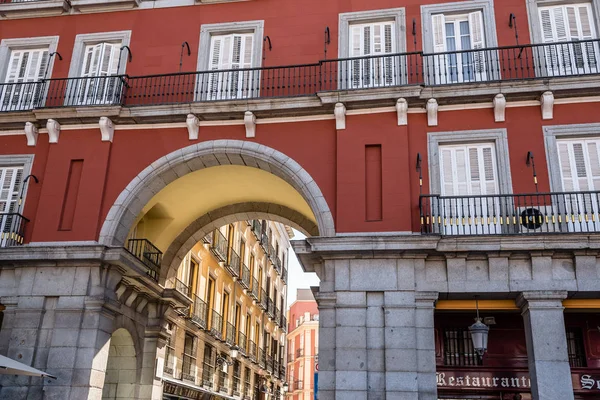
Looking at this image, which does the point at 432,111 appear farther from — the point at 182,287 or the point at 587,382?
the point at 182,287

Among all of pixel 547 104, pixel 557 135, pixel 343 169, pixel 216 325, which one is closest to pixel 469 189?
pixel 557 135

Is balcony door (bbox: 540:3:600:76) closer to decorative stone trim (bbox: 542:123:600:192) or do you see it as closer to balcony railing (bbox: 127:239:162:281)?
decorative stone trim (bbox: 542:123:600:192)

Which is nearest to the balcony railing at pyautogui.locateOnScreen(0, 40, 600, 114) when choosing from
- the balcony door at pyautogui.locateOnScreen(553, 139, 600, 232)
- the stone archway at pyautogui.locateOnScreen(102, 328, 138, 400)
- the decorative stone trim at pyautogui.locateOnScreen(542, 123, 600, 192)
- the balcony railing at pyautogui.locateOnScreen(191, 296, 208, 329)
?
the decorative stone trim at pyautogui.locateOnScreen(542, 123, 600, 192)

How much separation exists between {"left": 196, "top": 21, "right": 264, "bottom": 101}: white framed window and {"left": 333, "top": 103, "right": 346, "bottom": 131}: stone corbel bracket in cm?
221

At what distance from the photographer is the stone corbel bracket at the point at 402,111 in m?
13.8

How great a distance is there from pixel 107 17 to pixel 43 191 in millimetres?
5405

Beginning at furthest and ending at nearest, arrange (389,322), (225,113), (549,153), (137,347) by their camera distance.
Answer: (137,347), (225,113), (549,153), (389,322)

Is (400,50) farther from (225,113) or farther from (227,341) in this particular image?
(227,341)

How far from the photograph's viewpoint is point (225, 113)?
576 inches

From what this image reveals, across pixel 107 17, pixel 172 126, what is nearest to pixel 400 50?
pixel 172 126

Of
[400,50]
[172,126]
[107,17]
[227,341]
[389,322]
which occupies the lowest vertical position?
[389,322]

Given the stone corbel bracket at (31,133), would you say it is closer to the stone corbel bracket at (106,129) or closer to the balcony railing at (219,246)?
the stone corbel bracket at (106,129)

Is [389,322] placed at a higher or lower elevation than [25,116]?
lower

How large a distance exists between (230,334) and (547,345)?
16609 mm
